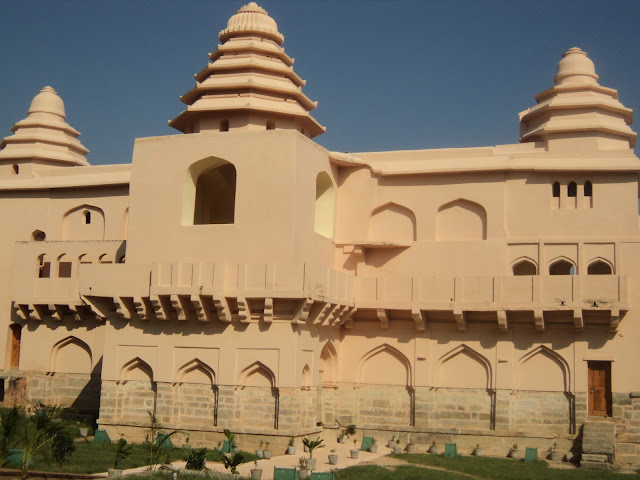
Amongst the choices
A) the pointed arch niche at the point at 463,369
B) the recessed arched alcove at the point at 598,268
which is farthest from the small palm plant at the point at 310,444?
the recessed arched alcove at the point at 598,268

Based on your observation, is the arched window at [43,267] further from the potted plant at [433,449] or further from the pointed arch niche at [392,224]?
the potted plant at [433,449]

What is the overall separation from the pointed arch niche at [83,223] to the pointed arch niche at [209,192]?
481 cm

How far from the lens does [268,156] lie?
910 inches

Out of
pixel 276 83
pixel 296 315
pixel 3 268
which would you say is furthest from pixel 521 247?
pixel 3 268

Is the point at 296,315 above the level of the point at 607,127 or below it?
below

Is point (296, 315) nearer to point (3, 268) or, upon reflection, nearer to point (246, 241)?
point (246, 241)

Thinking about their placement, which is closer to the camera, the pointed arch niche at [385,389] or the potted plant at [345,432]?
the potted plant at [345,432]

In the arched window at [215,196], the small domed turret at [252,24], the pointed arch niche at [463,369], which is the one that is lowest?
the pointed arch niche at [463,369]

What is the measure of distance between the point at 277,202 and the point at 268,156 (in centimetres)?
130

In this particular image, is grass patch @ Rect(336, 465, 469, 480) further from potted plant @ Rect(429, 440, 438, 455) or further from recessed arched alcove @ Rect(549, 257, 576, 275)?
recessed arched alcove @ Rect(549, 257, 576, 275)

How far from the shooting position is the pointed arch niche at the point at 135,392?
77.4 feet

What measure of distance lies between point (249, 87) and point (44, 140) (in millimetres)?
10250

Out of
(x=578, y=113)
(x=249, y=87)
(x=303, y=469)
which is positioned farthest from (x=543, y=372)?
(x=249, y=87)

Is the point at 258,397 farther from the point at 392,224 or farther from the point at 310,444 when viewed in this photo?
the point at 392,224
